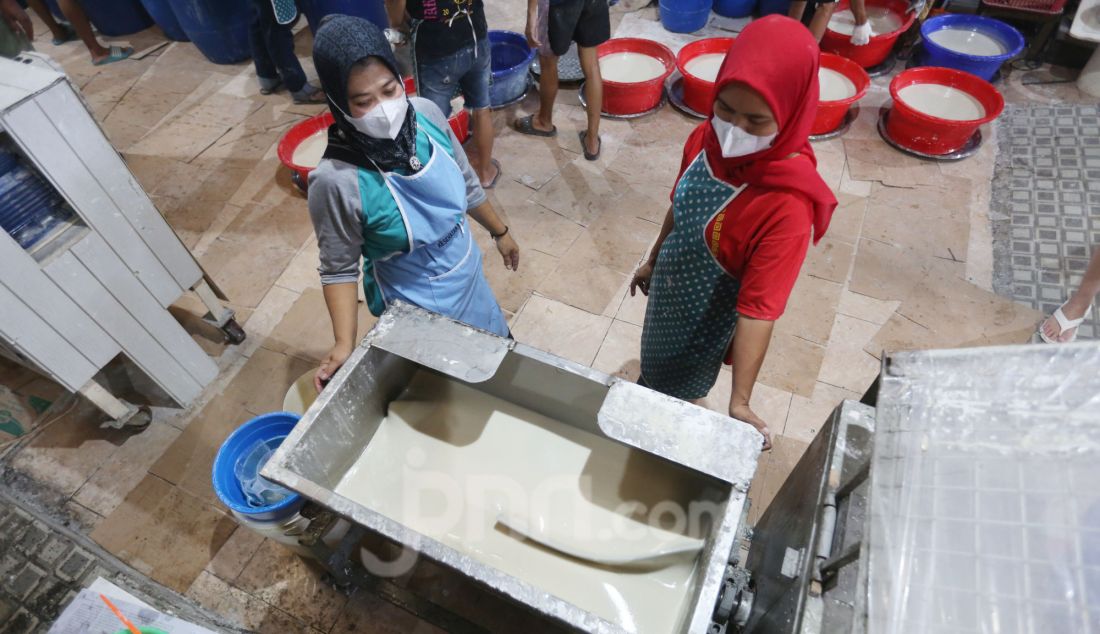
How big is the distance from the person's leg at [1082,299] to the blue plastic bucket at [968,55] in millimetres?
1802

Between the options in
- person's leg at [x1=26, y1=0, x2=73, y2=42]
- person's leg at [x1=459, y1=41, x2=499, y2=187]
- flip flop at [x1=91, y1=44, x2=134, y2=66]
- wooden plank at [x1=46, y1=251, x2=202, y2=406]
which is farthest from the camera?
flip flop at [x1=91, y1=44, x2=134, y2=66]

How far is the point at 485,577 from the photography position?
109 cm

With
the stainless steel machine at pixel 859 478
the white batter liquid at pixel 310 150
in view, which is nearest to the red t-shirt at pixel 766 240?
the stainless steel machine at pixel 859 478

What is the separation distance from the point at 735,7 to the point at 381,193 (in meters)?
4.45

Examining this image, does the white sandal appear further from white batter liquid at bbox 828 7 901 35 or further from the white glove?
white batter liquid at bbox 828 7 901 35

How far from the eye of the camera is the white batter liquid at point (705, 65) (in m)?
3.94

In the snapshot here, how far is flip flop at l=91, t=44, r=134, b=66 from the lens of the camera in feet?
15.5

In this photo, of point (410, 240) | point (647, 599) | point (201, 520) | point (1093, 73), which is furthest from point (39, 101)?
point (1093, 73)

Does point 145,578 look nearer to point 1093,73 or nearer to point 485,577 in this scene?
point 485,577

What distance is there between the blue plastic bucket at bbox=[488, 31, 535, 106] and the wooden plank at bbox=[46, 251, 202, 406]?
2587 mm

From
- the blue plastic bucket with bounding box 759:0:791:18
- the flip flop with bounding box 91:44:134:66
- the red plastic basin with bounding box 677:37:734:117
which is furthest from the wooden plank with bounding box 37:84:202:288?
the blue plastic bucket with bounding box 759:0:791:18

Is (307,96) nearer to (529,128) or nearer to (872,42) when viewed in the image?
(529,128)

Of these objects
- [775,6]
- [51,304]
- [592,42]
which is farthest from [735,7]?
[51,304]

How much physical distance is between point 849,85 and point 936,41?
3.03 ft
